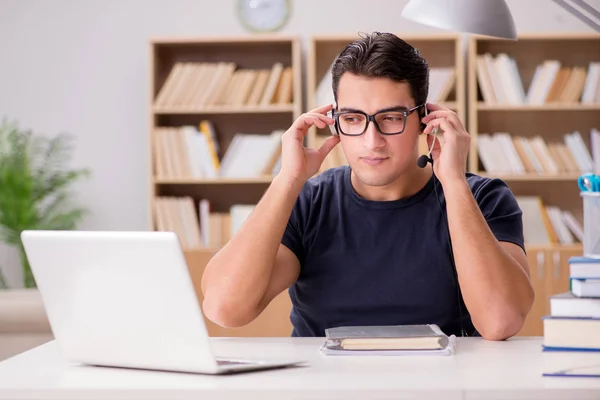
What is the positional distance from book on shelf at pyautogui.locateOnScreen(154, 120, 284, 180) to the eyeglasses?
2556 mm

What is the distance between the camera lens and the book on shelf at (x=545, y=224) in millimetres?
4309

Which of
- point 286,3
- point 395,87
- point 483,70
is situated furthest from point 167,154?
point 395,87

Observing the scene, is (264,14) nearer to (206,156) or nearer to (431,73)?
(206,156)

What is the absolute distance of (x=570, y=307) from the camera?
1.34m

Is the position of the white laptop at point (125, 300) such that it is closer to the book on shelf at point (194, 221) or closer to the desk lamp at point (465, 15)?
the desk lamp at point (465, 15)

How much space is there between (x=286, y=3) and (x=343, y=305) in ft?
10.1

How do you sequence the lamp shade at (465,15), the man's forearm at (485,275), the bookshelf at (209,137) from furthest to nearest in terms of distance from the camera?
the bookshelf at (209,137) < the lamp shade at (465,15) < the man's forearm at (485,275)

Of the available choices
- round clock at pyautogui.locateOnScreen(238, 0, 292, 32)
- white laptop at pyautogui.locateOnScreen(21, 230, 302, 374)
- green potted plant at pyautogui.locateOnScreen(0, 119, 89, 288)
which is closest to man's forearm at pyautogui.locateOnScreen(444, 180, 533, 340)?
white laptop at pyautogui.locateOnScreen(21, 230, 302, 374)

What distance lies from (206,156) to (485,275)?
9.60ft

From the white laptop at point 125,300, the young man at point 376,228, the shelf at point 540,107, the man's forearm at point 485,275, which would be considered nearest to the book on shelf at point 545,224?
the shelf at point 540,107

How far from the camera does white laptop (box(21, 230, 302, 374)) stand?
117cm

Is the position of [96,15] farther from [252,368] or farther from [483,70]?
[252,368]

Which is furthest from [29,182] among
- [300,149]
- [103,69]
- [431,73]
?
[300,149]

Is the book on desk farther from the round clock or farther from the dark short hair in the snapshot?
the round clock
